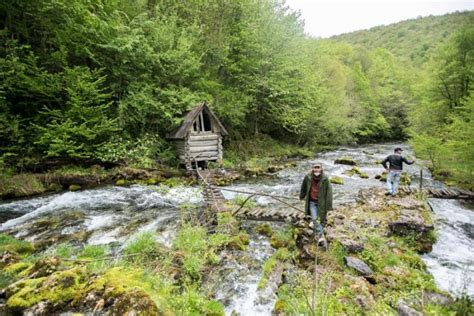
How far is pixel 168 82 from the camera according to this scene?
17.9 metres

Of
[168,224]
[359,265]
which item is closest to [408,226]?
[359,265]

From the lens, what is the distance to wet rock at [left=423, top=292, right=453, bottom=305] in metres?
4.77

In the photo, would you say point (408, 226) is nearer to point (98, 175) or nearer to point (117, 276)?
point (117, 276)

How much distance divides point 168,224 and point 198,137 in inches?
331

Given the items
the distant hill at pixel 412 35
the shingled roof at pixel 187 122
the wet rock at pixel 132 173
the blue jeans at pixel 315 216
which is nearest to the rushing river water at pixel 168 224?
the wet rock at pixel 132 173

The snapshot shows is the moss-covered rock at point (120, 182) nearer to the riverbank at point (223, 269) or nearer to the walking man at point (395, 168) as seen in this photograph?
the riverbank at point (223, 269)

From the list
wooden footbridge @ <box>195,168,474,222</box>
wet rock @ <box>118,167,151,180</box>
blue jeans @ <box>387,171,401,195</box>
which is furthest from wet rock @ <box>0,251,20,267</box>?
blue jeans @ <box>387,171,401,195</box>

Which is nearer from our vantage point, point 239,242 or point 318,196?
point 318,196

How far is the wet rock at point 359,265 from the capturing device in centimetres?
577

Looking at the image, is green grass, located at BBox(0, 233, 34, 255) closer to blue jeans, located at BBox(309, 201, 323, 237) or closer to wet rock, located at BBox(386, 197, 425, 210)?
blue jeans, located at BBox(309, 201, 323, 237)

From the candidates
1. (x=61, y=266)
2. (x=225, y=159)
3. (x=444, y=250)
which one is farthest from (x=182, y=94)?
(x=444, y=250)

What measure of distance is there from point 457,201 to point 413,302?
32.7 ft

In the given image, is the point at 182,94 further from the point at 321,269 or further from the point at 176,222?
the point at 321,269

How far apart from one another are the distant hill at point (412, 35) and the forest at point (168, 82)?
143 feet
